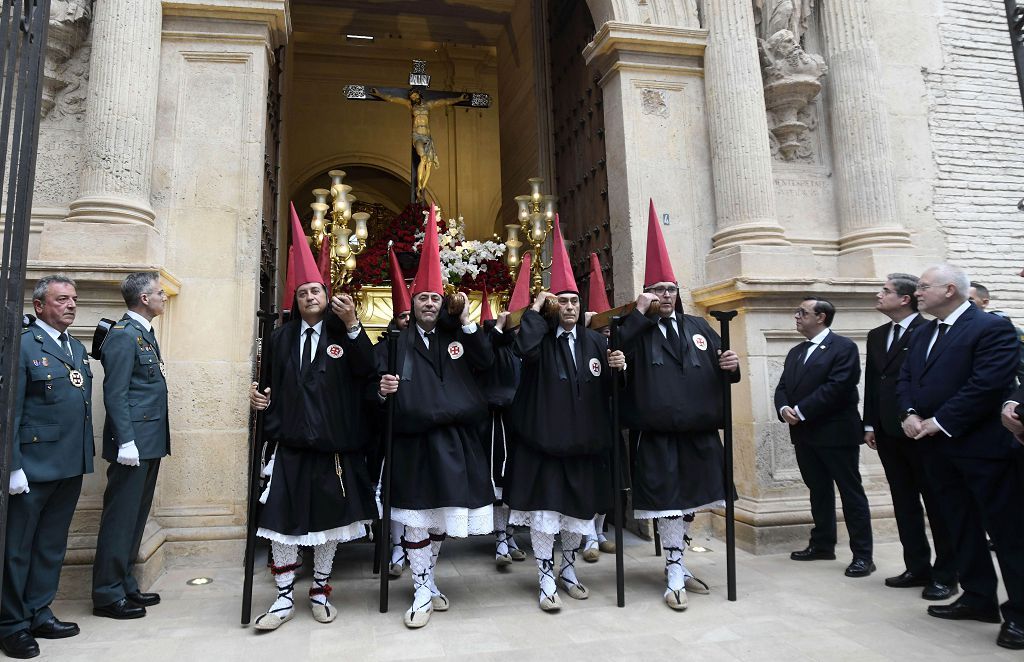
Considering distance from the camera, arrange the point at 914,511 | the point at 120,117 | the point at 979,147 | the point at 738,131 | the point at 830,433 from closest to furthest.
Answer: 1. the point at 914,511
2. the point at 830,433
3. the point at 120,117
4. the point at 738,131
5. the point at 979,147

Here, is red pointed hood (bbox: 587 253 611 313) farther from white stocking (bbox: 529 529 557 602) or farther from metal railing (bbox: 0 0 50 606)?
metal railing (bbox: 0 0 50 606)

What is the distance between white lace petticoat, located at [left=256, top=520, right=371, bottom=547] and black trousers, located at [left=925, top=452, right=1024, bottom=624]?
10.6 feet

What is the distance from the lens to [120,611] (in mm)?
3908

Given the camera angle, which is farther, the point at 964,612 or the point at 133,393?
the point at 133,393

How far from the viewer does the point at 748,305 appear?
18.8 feet

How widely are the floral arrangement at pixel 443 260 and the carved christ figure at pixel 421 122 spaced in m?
1.31

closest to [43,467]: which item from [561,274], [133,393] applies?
[133,393]

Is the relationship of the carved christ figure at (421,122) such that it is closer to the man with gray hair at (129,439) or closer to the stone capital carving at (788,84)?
the stone capital carving at (788,84)

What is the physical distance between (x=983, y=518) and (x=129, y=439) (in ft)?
15.0

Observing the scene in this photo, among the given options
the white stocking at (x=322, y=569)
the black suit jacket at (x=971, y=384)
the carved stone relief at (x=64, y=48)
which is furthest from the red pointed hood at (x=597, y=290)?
the carved stone relief at (x=64, y=48)

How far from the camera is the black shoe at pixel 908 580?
4.40 metres

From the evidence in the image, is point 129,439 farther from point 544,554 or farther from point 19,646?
point 544,554

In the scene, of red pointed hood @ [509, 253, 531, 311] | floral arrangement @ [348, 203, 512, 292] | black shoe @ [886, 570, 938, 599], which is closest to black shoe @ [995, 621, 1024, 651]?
black shoe @ [886, 570, 938, 599]

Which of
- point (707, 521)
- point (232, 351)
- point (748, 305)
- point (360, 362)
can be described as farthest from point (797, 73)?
point (232, 351)
